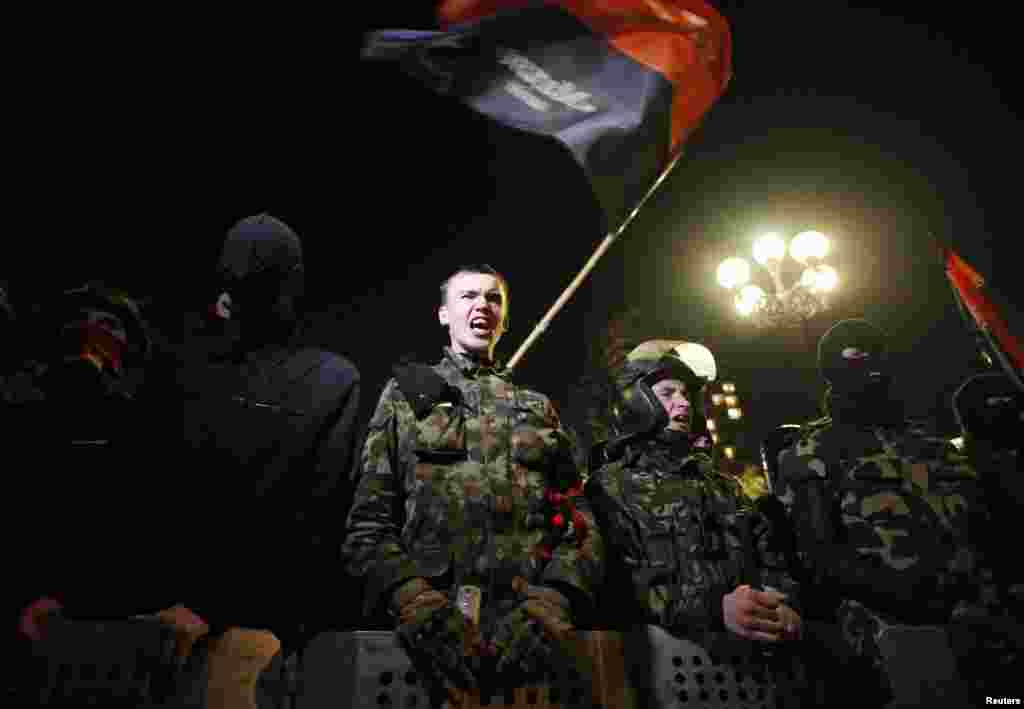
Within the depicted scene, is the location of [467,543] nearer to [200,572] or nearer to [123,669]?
[200,572]

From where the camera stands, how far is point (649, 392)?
4.95m

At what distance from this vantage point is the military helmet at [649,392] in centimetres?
481

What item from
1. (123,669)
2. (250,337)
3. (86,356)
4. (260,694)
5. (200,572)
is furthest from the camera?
(250,337)

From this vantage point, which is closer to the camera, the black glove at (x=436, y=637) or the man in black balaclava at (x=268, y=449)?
the black glove at (x=436, y=637)

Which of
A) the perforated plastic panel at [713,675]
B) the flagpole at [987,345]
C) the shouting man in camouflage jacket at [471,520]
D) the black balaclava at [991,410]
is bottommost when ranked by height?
the perforated plastic panel at [713,675]

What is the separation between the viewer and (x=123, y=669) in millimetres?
2316

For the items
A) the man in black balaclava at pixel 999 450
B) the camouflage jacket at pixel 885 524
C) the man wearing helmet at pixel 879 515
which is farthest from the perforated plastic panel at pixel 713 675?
the man in black balaclava at pixel 999 450

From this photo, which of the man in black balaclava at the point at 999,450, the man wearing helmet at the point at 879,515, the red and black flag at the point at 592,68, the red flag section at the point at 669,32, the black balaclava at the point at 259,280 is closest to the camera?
the black balaclava at the point at 259,280

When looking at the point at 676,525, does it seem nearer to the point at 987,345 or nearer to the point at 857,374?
the point at 857,374

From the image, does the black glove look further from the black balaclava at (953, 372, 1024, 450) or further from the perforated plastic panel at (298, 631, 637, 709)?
the black balaclava at (953, 372, 1024, 450)

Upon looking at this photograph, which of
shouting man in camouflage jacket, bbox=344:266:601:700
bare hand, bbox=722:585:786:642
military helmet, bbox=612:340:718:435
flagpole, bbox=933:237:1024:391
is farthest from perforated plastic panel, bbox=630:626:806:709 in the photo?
flagpole, bbox=933:237:1024:391

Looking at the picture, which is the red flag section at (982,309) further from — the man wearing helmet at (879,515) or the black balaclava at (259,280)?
the black balaclava at (259,280)

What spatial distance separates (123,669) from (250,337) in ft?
6.35

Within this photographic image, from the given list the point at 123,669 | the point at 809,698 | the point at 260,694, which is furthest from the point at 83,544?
the point at 809,698
